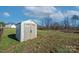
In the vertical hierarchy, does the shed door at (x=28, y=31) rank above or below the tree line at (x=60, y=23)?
below

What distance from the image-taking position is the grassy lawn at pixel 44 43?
2.09 m

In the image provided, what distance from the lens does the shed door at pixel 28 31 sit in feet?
6.91

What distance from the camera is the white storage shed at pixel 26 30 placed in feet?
6.88

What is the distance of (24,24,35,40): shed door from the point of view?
82.9 inches

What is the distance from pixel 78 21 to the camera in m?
2.10

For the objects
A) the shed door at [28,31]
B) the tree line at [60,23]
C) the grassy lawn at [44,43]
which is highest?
the tree line at [60,23]

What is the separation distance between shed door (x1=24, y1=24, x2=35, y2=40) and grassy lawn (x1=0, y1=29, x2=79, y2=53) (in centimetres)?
5

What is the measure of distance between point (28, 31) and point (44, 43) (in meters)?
0.21

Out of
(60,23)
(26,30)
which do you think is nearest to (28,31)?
(26,30)

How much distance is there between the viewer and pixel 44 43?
211 cm

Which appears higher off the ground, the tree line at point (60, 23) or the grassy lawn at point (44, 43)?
the tree line at point (60, 23)
